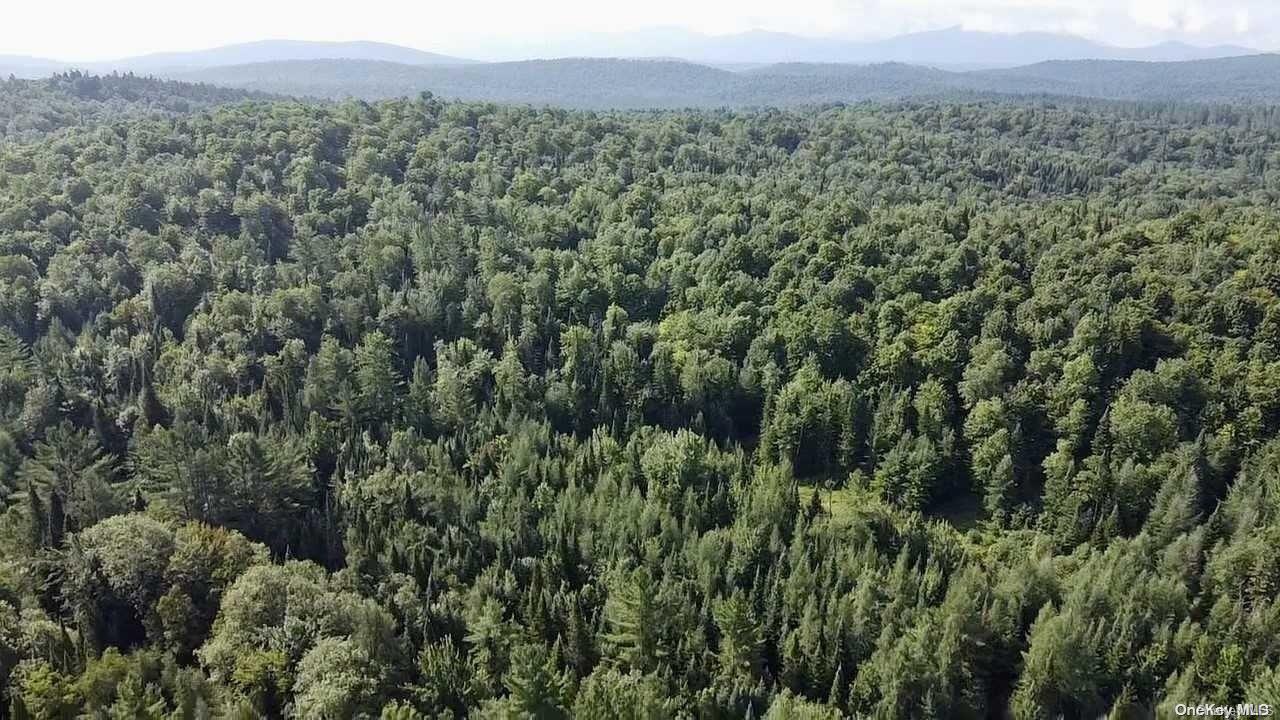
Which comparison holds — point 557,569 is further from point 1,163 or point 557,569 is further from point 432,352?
point 1,163

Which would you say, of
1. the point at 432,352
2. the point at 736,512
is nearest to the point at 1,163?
the point at 432,352

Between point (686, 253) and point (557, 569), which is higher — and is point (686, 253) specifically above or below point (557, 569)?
above

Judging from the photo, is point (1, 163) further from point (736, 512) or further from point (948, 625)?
point (948, 625)

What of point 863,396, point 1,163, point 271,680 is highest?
point 1,163

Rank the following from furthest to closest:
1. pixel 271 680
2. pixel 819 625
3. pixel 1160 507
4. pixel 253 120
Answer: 1. pixel 253 120
2. pixel 1160 507
3. pixel 819 625
4. pixel 271 680

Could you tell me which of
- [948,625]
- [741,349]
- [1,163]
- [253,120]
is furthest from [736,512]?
[253,120]

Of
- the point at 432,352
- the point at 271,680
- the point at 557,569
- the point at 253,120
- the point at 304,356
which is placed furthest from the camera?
the point at 253,120

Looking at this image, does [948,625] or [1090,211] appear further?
[1090,211]
